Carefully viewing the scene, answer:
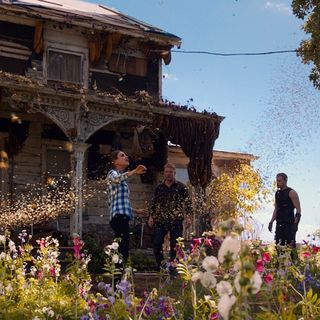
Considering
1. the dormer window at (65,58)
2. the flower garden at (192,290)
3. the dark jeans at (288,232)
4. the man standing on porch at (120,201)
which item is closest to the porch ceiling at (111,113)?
the dormer window at (65,58)

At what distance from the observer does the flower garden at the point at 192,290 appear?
5.21ft

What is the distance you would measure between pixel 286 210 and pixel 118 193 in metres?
3.59

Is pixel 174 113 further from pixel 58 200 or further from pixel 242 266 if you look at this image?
pixel 242 266

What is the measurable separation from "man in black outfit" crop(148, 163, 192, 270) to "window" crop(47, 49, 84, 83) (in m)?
8.25

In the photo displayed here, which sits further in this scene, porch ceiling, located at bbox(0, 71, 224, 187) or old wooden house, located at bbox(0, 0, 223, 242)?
old wooden house, located at bbox(0, 0, 223, 242)

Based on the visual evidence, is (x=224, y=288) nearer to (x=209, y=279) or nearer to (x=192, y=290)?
(x=209, y=279)

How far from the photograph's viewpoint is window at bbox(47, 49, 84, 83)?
52.6 feet

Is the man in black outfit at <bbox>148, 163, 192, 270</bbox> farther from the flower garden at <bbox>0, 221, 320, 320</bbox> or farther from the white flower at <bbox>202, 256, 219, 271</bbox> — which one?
the white flower at <bbox>202, 256, 219, 271</bbox>

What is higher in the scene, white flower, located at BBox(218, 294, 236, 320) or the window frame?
the window frame

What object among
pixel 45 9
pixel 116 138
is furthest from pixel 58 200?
pixel 45 9

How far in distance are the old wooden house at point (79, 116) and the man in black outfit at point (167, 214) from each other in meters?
4.91

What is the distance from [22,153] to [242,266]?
14.2 metres

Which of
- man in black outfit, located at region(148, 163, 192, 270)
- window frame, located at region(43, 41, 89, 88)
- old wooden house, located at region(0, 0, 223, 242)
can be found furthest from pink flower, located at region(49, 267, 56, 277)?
window frame, located at region(43, 41, 89, 88)

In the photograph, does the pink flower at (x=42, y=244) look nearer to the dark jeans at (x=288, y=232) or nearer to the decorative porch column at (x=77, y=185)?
the dark jeans at (x=288, y=232)
